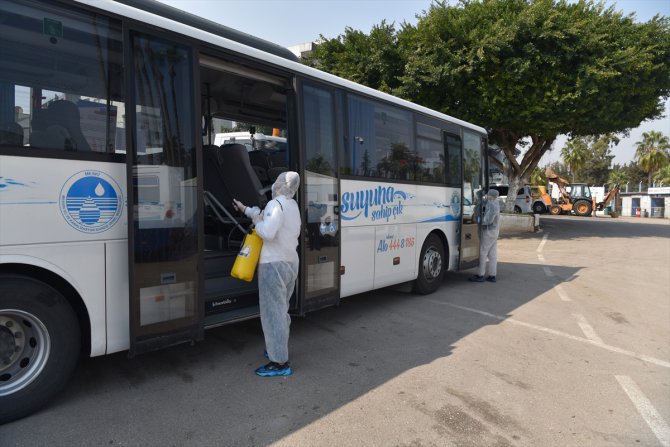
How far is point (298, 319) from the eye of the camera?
6.09m

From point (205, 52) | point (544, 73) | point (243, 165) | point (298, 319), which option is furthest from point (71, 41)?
point (544, 73)

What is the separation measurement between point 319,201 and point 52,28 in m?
2.98

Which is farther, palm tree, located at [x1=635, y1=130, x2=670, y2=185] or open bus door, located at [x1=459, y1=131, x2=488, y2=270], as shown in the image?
palm tree, located at [x1=635, y1=130, x2=670, y2=185]

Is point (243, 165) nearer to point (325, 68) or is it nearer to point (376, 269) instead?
point (376, 269)

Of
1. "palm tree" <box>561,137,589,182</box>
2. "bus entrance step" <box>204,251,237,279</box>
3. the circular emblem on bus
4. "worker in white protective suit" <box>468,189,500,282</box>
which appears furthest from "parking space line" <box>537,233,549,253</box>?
"palm tree" <box>561,137,589,182</box>

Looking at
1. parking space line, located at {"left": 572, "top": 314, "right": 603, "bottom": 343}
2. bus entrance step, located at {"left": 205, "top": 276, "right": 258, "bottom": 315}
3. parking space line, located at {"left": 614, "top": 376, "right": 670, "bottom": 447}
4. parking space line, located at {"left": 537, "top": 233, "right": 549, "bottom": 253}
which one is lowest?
parking space line, located at {"left": 614, "top": 376, "right": 670, "bottom": 447}

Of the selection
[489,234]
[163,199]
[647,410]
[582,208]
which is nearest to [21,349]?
[163,199]

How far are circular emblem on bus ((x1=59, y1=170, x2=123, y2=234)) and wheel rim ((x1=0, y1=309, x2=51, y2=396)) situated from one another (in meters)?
0.74

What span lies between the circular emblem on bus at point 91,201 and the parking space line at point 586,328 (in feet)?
18.8

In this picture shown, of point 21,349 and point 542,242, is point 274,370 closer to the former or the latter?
point 21,349

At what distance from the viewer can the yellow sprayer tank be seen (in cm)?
406

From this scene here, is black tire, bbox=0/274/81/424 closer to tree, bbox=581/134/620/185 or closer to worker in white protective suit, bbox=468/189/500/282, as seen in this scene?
worker in white protective suit, bbox=468/189/500/282

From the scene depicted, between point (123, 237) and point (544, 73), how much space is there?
1595cm

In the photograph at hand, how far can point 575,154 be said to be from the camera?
5978 centimetres
